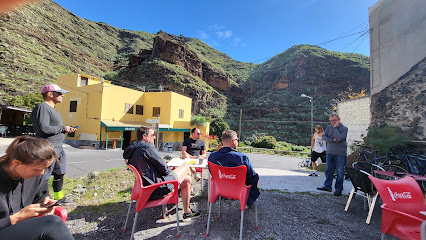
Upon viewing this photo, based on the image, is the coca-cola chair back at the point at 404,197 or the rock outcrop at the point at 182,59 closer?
the coca-cola chair back at the point at 404,197

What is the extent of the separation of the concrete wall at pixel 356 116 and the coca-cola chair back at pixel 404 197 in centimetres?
771

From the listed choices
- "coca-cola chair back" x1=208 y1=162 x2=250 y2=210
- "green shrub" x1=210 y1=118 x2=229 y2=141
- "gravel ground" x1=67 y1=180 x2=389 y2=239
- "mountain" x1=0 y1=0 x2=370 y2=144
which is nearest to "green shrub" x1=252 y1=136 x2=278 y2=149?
"green shrub" x1=210 y1=118 x2=229 y2=141

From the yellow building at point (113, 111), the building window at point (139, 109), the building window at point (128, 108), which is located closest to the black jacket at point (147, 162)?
the yellow building at point (113, 111)

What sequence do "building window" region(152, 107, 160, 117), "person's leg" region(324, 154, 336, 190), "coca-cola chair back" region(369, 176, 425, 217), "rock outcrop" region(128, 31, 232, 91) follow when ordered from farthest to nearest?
"rock outcrop" region(128, 31, 232, 91), "building window" region(152, 107, 160, 117), "person's leg" region(324, 154, 336, 190), "coca-cola chair back" region(369, 176, 425, 217)

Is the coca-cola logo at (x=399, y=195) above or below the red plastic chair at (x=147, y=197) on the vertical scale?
above

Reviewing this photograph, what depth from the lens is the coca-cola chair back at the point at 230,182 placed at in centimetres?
223

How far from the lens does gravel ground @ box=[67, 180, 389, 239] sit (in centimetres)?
229

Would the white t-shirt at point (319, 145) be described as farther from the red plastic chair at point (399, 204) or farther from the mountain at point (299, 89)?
the mountain at point (299, 89)

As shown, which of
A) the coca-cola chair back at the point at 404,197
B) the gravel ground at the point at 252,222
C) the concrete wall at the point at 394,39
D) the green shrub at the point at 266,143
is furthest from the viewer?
the green shrub at the point at 266,143

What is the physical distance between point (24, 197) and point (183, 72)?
A: 45.6 m

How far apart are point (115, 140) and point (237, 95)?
4420 centimetres

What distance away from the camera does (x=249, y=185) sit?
2346mm

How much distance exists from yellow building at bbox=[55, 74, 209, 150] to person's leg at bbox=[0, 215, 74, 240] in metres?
16.6

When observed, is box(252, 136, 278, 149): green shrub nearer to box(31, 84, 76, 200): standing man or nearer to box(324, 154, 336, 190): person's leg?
box(324, 154, 336, 190): person's leg
